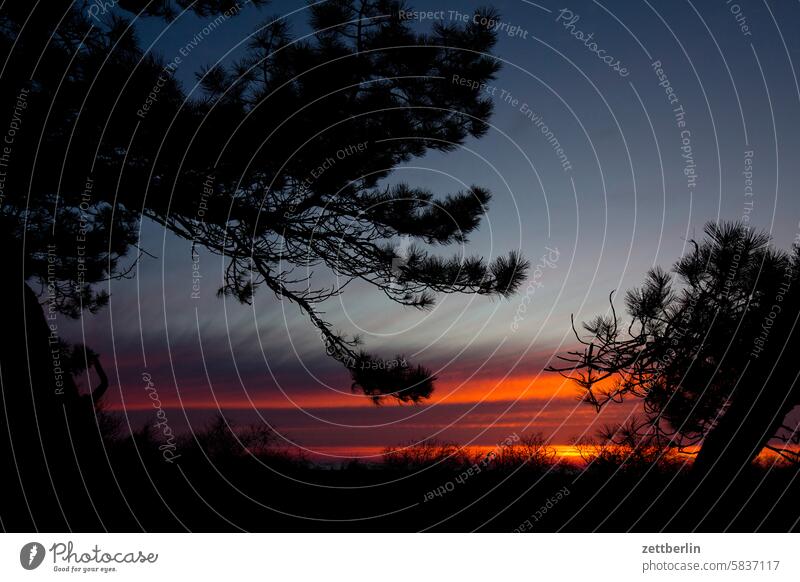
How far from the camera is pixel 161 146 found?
625 cm

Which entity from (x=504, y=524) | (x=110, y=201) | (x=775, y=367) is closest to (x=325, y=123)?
(x=110, y=201)

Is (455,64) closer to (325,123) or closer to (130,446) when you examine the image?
(325,123)

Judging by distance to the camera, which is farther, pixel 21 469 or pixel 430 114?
pixel 430 114

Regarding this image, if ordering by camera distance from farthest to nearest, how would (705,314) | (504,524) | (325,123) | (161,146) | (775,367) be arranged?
(325,123)
(161,146)
(504,524)
(705,314)
(775,367)

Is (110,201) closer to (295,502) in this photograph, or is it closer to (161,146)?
(161,146)

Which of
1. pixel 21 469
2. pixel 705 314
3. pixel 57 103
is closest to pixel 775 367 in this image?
pixel 705 314

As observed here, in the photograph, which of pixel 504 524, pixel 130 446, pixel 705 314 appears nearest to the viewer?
pixel 705 314

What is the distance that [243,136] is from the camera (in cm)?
654

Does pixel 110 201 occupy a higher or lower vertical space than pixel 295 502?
higher

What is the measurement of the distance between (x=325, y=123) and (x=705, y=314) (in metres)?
3.48

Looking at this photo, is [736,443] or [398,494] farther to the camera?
[398,494]

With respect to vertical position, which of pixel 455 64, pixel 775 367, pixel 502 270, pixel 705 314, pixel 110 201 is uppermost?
pixel 455 64

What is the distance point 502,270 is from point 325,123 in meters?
2.00

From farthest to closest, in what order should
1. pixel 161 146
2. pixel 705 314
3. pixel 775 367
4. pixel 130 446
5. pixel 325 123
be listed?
pixel 130 446
pixel 325 123
pixel 161 146
pixel 705 314
pixel 775 367
